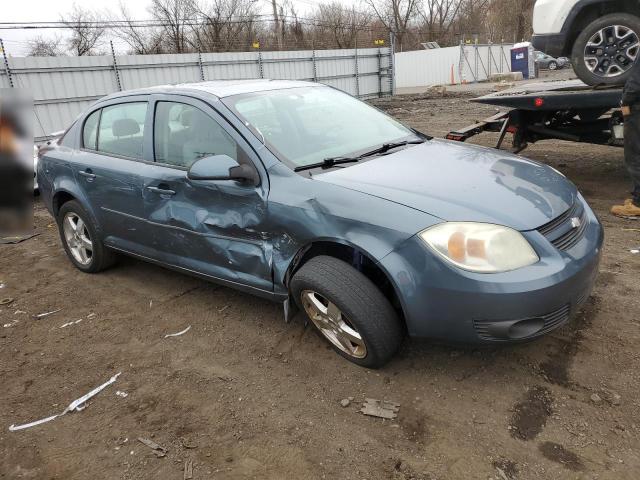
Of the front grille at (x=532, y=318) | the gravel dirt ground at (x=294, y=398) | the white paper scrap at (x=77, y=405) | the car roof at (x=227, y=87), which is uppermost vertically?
the car roof at (x=227, y=87)

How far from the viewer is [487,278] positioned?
7.64 feet

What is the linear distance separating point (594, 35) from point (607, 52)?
0.27m

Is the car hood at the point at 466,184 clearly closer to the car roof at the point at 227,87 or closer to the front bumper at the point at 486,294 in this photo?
the front bumper at the point at 486,294

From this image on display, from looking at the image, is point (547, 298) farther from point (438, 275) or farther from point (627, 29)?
point (627, 29)

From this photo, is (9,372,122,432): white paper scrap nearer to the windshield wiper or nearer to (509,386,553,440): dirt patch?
the windshield wiper

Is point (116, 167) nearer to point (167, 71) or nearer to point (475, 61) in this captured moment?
point (167, 71)

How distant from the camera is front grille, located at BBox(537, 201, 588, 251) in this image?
8.36 ft

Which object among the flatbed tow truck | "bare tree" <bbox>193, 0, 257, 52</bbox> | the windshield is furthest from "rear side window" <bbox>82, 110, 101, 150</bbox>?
"bare tree" <bbox>193, 0, 257, 52</bbox>

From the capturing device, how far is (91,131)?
438cm

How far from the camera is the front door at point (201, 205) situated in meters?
3.07

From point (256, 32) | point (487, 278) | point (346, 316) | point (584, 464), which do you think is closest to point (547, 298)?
point (487, 278)

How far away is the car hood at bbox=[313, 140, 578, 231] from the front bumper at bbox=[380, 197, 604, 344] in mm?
200

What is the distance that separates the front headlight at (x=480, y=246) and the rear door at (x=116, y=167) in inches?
91.7

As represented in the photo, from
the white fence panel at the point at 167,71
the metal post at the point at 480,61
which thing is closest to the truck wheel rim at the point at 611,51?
the white fence panel at the point at 167,71
